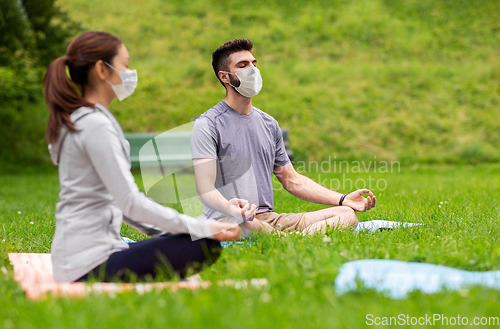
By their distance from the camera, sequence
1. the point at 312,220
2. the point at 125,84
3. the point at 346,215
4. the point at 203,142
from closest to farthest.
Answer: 1. the point at 125,84
2. the point at 203,142
3. the point at 346,215
4. the point at 312,220

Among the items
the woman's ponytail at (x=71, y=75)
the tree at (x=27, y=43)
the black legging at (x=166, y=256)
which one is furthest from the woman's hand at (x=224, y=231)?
the tree at (x=27, y=43)

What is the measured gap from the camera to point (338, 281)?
2375mm

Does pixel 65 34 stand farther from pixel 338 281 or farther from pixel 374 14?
pixel 374 14

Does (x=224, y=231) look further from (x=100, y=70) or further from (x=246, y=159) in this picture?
(x=246, y=159)

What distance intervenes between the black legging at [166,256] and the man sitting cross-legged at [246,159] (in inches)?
33.5

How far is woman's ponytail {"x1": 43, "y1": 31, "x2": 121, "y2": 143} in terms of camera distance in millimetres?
2326

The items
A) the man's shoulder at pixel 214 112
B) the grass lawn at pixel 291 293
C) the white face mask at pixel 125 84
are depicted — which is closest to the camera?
the grass lawn at pixel 291 293

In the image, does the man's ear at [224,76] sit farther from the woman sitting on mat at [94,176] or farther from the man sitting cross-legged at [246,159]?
the woman sitting on mat at [94,176]

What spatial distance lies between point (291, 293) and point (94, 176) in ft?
3.86

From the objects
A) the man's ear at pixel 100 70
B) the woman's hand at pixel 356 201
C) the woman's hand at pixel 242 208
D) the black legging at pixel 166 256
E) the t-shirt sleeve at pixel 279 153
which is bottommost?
the woman's hand at pixel 356 201

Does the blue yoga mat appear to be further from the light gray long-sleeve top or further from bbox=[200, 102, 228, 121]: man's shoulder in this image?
bbox=[200, 102, 228, 121]: man's shoulder

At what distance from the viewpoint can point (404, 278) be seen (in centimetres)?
243

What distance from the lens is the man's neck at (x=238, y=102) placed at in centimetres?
385

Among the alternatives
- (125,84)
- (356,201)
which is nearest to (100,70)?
(125,84)
